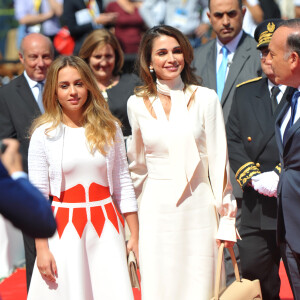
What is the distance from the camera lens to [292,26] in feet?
13.3

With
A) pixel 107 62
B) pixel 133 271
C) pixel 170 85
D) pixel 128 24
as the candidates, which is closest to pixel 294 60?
pixel 170 85

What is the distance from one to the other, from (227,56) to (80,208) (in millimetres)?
2287

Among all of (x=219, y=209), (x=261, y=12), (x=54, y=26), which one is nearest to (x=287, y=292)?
(x=219, y=209)

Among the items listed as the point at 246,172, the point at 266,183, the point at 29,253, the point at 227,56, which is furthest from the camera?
the point at 227,56

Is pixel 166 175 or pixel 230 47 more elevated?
pixel 230 47

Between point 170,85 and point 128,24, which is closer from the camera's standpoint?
point 170,85

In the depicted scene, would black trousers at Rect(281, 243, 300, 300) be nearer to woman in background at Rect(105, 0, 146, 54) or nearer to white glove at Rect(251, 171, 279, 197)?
white glove at Rect(251, 171, 279, 197)

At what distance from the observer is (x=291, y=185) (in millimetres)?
4020

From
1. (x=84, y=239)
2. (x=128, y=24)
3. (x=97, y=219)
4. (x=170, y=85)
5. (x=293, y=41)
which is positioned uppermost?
(x=128, y=24)

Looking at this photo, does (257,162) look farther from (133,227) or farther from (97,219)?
(97,219)

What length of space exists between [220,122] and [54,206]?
1.10 m

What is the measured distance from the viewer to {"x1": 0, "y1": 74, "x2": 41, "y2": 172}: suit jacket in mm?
5414

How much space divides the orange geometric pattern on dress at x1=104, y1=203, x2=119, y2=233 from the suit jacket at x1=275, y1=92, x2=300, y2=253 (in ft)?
3.09

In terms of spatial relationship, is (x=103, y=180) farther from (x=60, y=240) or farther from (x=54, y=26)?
(x=54, y=26)
